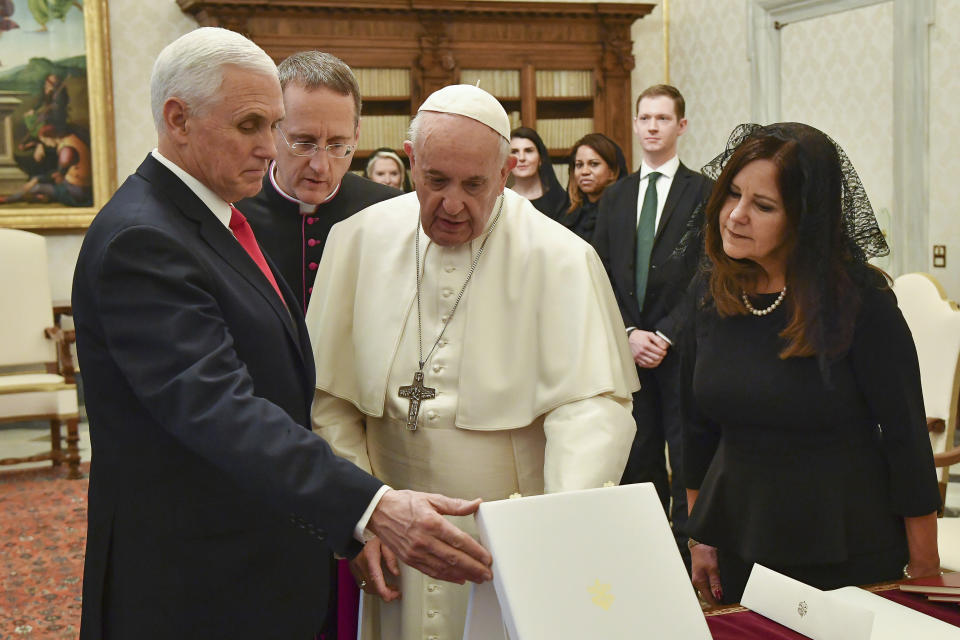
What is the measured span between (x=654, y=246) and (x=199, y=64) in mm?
3114

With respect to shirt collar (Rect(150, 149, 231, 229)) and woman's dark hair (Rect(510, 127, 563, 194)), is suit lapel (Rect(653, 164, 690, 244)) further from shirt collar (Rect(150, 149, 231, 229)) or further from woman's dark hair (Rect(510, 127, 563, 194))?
shirt collar (Rect(150, 149, 231, 229))

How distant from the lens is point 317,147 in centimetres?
240

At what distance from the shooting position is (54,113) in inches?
301

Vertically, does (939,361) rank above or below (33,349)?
above

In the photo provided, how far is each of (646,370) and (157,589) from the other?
293 centimetres

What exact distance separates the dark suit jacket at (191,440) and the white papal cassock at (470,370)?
0.42 m

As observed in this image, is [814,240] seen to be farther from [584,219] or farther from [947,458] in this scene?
[584,219]

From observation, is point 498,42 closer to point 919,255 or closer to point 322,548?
point 919,255

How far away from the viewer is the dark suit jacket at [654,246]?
427 cm

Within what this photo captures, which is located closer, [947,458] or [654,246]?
[947,458]

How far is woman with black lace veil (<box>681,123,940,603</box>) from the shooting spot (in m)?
2.00

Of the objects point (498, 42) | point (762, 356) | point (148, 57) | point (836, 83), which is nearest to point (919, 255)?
point (836, 83)

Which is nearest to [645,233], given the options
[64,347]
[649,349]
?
[649,349]

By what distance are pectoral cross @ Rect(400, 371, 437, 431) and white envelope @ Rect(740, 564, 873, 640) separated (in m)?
0.72
